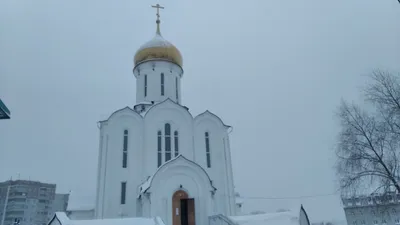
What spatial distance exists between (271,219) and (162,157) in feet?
21.0

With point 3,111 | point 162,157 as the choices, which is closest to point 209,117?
point 162,157

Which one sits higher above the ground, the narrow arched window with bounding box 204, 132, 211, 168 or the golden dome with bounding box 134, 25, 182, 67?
the golden dome with bounding box 134, 25, 182, 67

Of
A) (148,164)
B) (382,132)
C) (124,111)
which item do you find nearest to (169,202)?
(148,164)

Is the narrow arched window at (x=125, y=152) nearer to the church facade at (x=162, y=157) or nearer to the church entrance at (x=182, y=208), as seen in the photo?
the church facade at (x=162, y=157)

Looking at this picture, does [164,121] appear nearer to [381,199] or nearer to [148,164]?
[148,164]

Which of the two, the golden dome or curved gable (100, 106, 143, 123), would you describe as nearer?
curved gable (100, 106, 143, 123)

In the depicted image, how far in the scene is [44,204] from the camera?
51.6 meters

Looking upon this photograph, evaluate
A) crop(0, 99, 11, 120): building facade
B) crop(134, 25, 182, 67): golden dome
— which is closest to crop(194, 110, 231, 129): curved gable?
crop(134, 25, 182, 67): golden dome

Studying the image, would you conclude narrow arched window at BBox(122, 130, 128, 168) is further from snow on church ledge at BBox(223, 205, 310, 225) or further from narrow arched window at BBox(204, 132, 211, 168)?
snow on church ledge at BBox(223, 205, 310, 225)

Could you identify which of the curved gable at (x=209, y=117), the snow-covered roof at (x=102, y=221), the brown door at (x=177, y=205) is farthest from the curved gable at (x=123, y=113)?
the snow-covered roof at (x=102, y=221)

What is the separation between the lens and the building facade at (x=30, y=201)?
47.5 m

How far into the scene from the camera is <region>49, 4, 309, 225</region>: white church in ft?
45.7

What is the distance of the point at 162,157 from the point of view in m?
16.2

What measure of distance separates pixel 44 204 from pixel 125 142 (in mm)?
A: 43506
